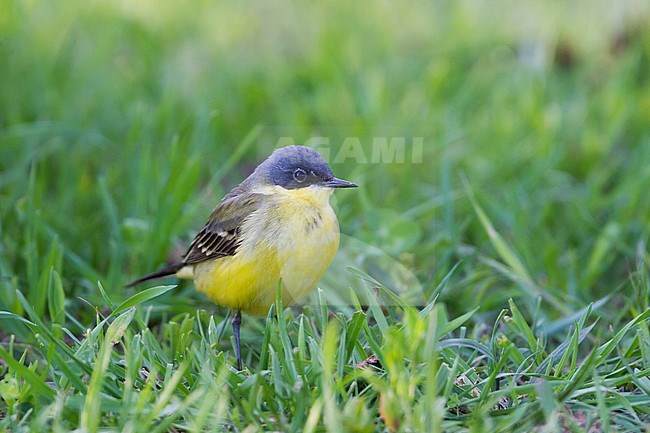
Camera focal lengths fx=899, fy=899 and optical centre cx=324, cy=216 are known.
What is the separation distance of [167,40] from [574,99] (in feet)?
10.6

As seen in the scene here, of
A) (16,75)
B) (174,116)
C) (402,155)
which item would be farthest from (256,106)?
(16,75)

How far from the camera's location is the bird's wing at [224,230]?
3996mm

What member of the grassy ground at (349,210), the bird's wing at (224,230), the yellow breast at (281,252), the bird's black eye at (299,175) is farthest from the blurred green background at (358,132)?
the bird's black eye at (299,175)

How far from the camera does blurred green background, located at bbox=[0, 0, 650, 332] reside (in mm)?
4609

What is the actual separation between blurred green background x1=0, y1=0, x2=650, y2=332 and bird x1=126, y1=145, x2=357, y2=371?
0.34m

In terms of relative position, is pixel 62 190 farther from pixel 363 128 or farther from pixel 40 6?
pixel 40 6

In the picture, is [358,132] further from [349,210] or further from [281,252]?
[281,252]

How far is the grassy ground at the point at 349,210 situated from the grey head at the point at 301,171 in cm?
54

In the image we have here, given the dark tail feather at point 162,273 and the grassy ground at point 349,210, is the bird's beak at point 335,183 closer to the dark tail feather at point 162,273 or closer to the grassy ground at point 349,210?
the grassy ground at point 349,210

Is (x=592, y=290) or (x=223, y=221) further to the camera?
(x=592, y=290)

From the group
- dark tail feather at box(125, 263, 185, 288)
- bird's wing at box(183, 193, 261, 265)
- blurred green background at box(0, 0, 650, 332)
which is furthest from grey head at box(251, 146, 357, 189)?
dark tail feather at box(125, 263, 185, 288)

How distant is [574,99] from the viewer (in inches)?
265

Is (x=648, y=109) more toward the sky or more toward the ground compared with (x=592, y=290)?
more toward the sky

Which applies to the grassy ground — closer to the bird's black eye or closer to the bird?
the bird
